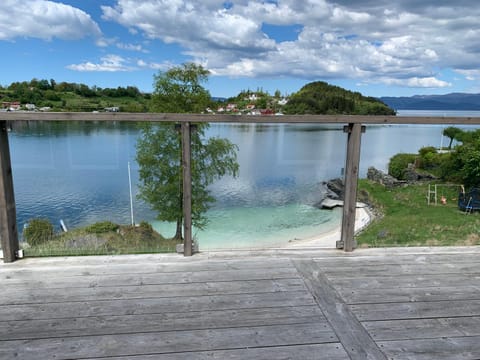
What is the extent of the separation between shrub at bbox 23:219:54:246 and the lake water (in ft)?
0.26

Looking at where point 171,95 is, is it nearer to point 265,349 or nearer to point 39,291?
point 39,291

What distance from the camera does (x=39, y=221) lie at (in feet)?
9.55

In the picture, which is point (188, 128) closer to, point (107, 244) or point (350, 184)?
point (107, 244)

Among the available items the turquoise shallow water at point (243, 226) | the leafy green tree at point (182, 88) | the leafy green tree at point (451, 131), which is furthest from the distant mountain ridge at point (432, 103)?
the turquoise shallow water at point (243, 226)

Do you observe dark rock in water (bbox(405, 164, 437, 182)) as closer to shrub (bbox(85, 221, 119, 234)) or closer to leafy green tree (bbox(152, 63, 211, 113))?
leafy green tree (bbox(152, 63, 211, 113))

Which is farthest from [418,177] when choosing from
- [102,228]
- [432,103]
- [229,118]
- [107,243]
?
[432,103]

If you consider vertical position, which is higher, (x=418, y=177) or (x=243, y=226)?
(x=243, y=226)

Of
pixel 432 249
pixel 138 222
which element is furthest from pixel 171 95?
pixel 432 249

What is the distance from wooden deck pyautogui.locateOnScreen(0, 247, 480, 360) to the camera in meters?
1.43

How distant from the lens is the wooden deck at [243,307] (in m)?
1.43

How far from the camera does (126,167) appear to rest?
115 inches

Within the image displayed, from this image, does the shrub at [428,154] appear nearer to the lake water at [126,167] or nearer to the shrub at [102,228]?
the lake water at [126,167]

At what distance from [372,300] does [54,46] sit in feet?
124

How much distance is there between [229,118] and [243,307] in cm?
137
